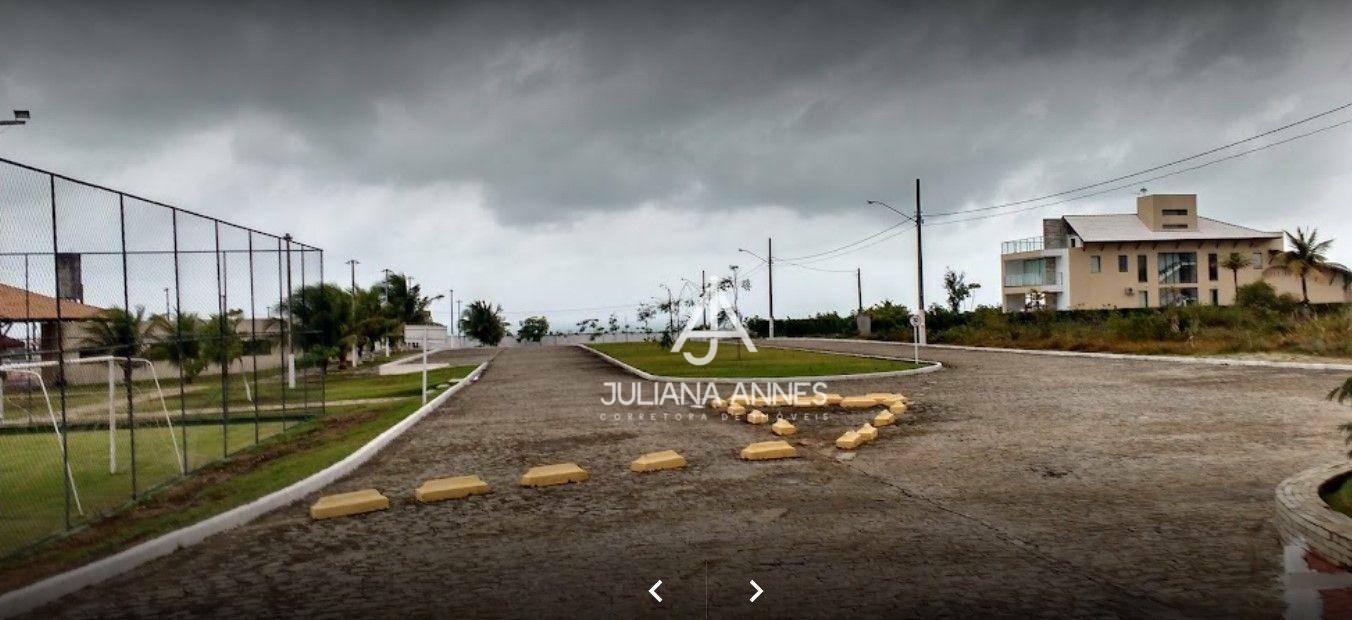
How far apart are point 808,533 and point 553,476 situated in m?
3.57

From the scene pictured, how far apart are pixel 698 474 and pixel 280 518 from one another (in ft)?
14.9

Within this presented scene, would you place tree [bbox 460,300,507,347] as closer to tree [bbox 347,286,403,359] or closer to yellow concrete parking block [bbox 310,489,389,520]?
tree [bbox 347,286,403,359]

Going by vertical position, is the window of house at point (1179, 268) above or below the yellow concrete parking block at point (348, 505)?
above

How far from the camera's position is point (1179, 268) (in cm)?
6494

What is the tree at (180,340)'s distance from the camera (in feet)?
37.0

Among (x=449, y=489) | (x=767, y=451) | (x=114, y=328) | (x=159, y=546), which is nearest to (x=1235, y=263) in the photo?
(x=767, y=451)

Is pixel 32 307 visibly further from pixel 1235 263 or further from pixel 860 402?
pixel 1235 263

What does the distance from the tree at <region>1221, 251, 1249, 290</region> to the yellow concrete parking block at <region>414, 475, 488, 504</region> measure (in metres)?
62.8

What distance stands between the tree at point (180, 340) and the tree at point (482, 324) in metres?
60.1

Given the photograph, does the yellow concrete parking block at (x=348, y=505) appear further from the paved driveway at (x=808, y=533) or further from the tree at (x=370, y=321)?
the tree at (x=370, y=321)

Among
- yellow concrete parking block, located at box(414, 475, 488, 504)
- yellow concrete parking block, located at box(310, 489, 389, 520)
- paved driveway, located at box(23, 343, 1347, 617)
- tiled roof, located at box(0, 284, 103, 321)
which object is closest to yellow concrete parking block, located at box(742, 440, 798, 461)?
paved driveway, located at box(23, 343, 1347, 617)

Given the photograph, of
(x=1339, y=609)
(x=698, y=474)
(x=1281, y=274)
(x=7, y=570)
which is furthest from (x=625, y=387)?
(x=1281, y=274)

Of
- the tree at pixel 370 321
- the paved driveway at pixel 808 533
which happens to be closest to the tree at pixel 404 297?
the tree at pixel 370 321

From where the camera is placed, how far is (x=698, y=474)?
9.99 meters
